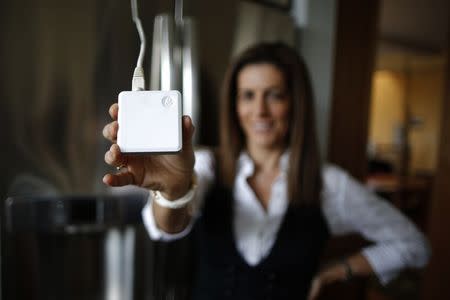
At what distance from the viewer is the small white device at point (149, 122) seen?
0.41 feet

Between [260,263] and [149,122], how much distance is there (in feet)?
1.37

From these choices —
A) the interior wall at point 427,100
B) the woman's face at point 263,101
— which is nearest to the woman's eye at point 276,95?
the woman's face at point 263,101

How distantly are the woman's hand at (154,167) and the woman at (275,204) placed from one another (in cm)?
25

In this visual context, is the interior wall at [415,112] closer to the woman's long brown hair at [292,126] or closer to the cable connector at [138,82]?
the woman's long brown hair at [292,126]

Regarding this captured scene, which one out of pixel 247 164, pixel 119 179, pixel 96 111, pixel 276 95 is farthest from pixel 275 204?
pixel 119 179

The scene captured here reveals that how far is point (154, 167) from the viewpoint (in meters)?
0.18

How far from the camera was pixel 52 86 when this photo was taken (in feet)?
1.49

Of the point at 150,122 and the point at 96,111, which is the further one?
the point at 96,111

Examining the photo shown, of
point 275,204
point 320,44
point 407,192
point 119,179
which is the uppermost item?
point 320,44

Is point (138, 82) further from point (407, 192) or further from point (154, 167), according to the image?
point (407, 192)

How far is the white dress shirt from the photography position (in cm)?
52

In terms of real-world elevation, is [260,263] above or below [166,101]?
below

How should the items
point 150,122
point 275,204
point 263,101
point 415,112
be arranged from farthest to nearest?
1. point 415,112
2. point 275,204
3. point 263,101
4. point 150,122

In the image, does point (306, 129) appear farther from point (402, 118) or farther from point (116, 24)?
point (402, 118)
